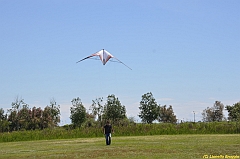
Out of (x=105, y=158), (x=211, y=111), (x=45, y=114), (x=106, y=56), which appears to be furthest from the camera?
(x=211, y=111)

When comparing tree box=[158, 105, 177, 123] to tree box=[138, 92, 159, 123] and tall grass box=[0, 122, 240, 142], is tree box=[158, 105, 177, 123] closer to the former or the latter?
tree box=[138, 92, 159, 123]

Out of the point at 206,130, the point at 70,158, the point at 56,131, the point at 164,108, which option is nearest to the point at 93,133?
the point at 56,131

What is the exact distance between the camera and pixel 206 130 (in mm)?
36406

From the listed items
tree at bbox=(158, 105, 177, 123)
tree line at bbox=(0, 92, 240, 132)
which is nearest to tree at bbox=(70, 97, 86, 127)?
tree line at bbox=(0, 92, 240, 132)

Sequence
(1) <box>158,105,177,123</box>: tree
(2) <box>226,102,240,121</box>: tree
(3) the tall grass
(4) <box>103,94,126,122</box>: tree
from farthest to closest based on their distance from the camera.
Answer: (1) <box>158,105,177,123</box>: tree < (2) <box>226,102,240,121</box>: tree < (4) <box>103,94,126,122</box>: tree < (3) the tall grass

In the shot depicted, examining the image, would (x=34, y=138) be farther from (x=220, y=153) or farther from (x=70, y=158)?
(x=220, y=153)

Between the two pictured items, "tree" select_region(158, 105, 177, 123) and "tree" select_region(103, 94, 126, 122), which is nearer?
"tree" select_region(103, 94, 126, 122)

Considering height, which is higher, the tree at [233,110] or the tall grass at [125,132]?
the tree at [233,110]

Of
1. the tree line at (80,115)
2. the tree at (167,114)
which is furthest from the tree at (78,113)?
the tree at (167,114)

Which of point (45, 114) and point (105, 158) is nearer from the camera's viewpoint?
point (105, 158)

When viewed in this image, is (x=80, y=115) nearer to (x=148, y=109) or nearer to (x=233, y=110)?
(x=148, y=109)

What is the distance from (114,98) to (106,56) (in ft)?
107

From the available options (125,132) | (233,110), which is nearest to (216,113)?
(233,110)

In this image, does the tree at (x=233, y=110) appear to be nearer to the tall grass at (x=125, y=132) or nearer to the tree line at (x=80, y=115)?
the tree line at (x=80, y=115)
